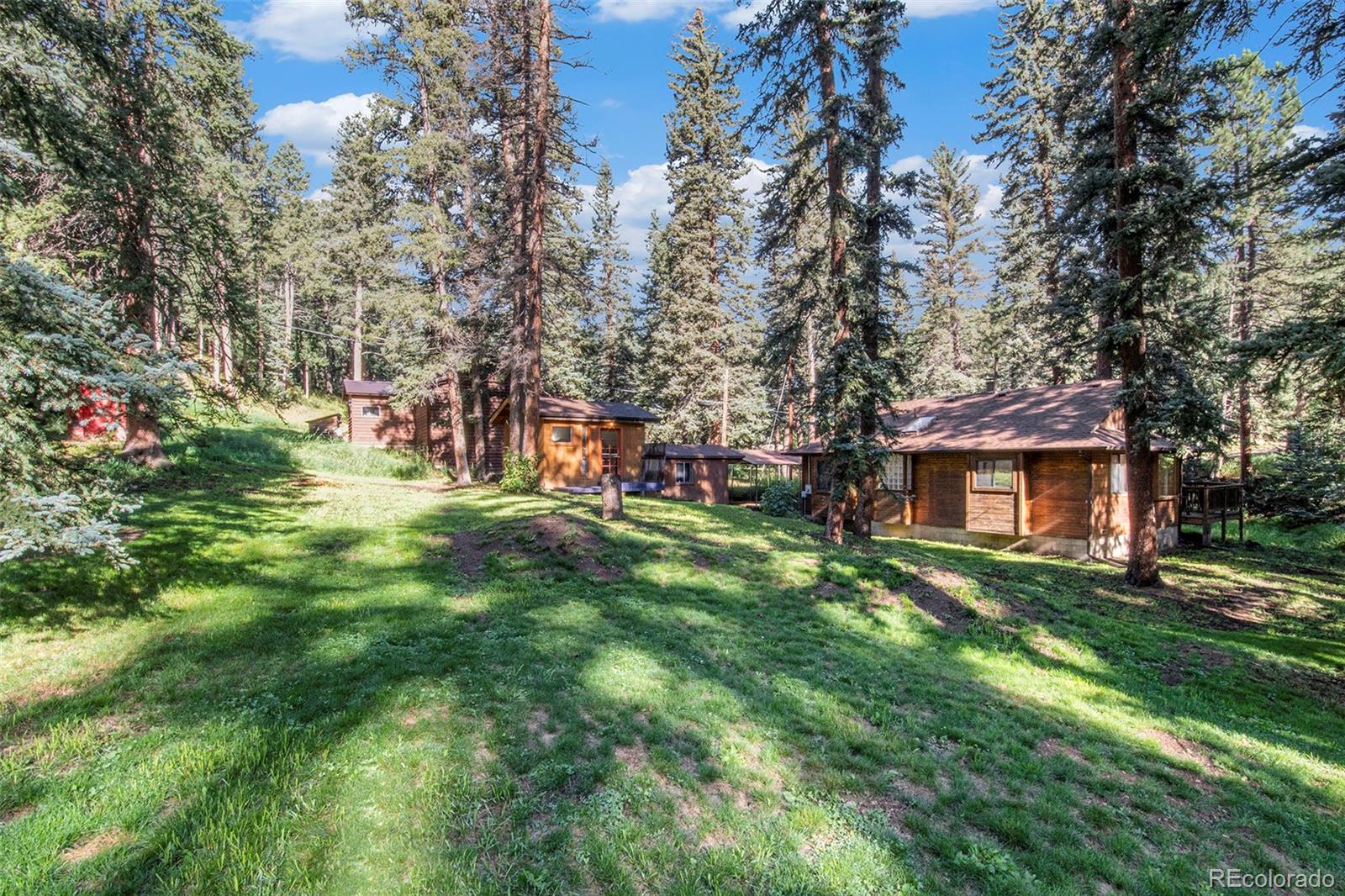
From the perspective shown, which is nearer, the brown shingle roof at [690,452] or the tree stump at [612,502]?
the tree stump at [612,502]

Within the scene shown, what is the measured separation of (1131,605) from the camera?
36.5ft

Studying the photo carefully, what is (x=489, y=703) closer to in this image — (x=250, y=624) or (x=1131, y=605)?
(x=250, y=624)

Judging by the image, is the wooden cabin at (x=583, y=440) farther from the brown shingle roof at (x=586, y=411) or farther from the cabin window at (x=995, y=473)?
the cabin window at (x=995, y=473)

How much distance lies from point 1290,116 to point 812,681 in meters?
37.4

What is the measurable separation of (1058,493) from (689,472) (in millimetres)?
15007

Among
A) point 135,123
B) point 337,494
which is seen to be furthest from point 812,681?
point 135,123

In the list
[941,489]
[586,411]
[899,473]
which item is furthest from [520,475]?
[941,489]

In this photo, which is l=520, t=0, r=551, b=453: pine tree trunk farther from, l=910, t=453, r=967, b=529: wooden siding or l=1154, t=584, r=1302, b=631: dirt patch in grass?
l=1154, t=584, r=1302, b=631: dirt patch in grass

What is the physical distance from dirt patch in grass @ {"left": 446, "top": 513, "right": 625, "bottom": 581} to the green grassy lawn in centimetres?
8

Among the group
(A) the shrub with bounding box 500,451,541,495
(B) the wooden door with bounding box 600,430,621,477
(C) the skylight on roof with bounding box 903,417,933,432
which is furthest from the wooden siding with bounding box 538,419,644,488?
(C) the skylight on roof with bounding box 903,417,933,432

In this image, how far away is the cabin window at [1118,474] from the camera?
16.3 meters

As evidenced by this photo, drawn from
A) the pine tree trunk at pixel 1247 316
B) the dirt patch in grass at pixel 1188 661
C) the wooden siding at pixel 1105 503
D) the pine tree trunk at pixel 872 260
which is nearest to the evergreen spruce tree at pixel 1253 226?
the pine tree trunk at pixel 1247 316

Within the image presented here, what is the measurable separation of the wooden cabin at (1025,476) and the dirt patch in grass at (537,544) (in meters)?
7.85

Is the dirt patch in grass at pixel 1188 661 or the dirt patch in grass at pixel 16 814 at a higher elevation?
the dirt patch in grass at pixel 16 814
